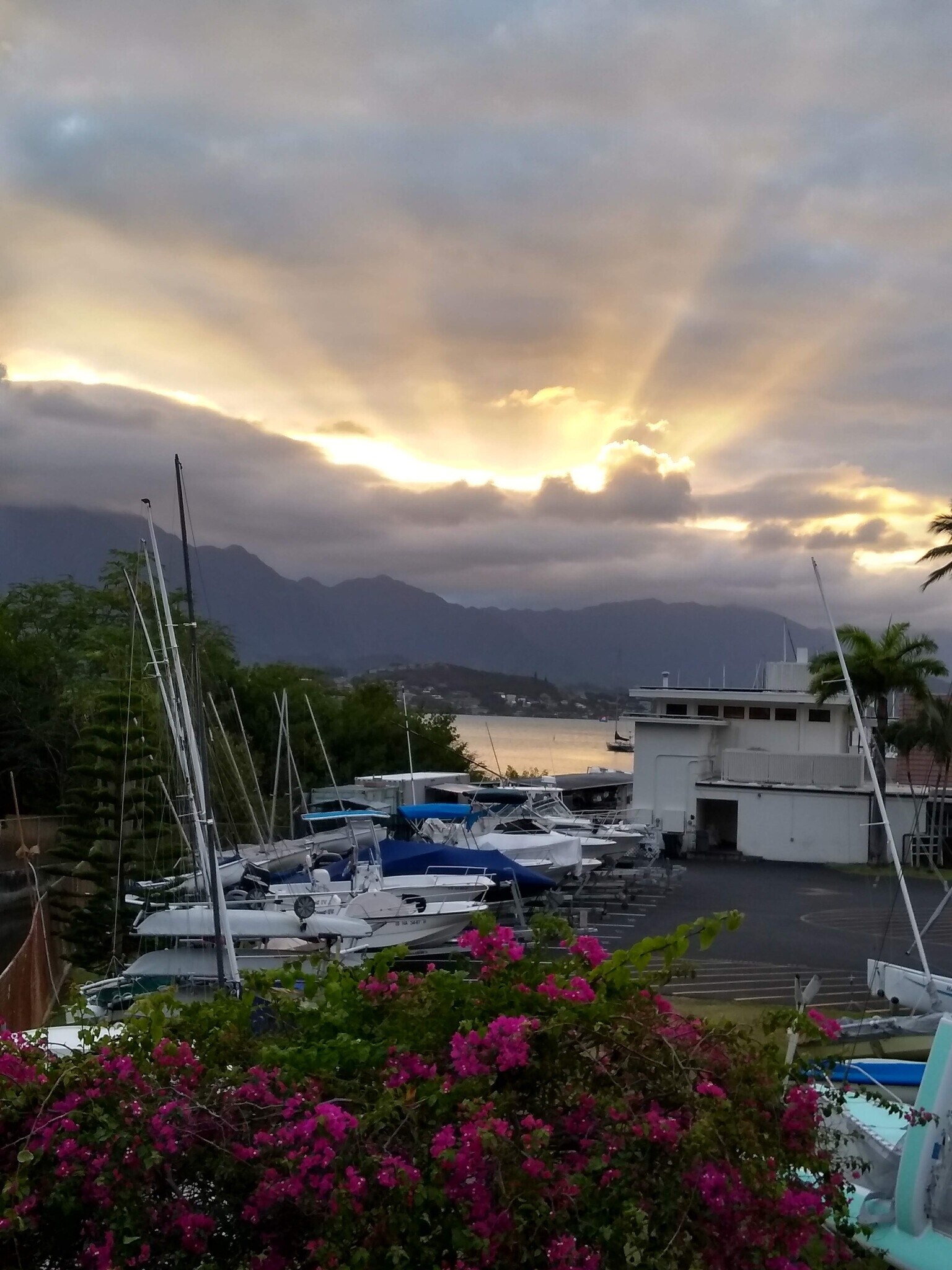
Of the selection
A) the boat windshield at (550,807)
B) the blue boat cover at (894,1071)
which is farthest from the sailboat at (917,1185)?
the boat windshield at (550,807)

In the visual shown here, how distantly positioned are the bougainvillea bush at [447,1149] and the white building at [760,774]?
38.5 metres

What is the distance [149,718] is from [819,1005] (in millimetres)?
18214

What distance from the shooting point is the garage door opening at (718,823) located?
44.1 metres

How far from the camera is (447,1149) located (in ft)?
14.9

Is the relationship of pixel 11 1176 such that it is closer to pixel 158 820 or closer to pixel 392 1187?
pixel 392 1187

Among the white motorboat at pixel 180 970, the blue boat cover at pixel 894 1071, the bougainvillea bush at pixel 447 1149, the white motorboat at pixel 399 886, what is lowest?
the white motorboat at pixel 180 970

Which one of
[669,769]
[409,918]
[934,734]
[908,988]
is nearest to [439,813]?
[669,769]

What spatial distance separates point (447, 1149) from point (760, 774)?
4069 cm

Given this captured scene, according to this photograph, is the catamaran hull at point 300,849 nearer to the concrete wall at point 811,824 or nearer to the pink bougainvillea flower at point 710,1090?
the concrete wall at point 811,824

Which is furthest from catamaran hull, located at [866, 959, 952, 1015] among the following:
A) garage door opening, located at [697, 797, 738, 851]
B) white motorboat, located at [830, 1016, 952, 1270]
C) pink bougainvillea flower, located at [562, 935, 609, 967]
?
garage door opening, located at [697, 797, 738, 851]

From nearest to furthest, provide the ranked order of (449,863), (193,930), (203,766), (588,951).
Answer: (588,951)
(203,766)
(193,930)
(449,863)

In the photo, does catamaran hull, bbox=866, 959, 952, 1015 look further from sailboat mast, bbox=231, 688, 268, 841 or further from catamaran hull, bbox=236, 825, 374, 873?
sailboat mast, bbox=231, 688, 268, 841

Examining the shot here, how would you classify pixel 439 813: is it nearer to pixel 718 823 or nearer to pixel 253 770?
pixel 253 770

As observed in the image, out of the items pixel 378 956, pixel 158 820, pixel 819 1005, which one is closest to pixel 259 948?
pixel 819 1005
